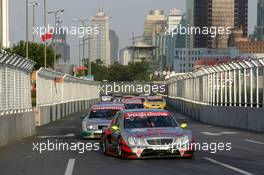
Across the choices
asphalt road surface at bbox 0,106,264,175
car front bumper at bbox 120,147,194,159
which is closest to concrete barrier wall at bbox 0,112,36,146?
asphalt road surface at bbox 0,106,264,175

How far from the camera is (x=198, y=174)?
1499 centimetres

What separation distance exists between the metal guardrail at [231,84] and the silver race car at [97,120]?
8661mm

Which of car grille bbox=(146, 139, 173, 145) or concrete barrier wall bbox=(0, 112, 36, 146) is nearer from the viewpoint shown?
car grille bbox=(146, 139, 173, 145)

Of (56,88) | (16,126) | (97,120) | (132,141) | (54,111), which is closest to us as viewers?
(132,141)

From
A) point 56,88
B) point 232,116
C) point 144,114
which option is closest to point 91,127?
point 144,114

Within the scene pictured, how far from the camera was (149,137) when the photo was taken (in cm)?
1869

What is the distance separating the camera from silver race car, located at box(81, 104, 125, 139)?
28.2 meters

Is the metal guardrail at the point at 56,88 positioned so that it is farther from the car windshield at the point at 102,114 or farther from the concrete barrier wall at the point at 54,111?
the car windshield at the point at 102,114

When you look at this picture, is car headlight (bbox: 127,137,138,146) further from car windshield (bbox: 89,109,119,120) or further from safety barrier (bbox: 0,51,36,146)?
car windshield (bbox: 89,109,119,120)

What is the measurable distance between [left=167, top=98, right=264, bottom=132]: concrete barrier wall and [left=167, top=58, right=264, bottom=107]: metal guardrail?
0.37 meters

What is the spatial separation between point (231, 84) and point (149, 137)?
81.6 ft

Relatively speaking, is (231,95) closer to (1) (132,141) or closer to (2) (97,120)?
(2) (97,120)

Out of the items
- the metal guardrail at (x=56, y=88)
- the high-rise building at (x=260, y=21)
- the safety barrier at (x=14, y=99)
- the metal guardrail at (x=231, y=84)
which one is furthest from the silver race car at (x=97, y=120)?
the high-rise building at (x=260, y=21)

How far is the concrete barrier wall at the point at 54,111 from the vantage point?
152 ft
